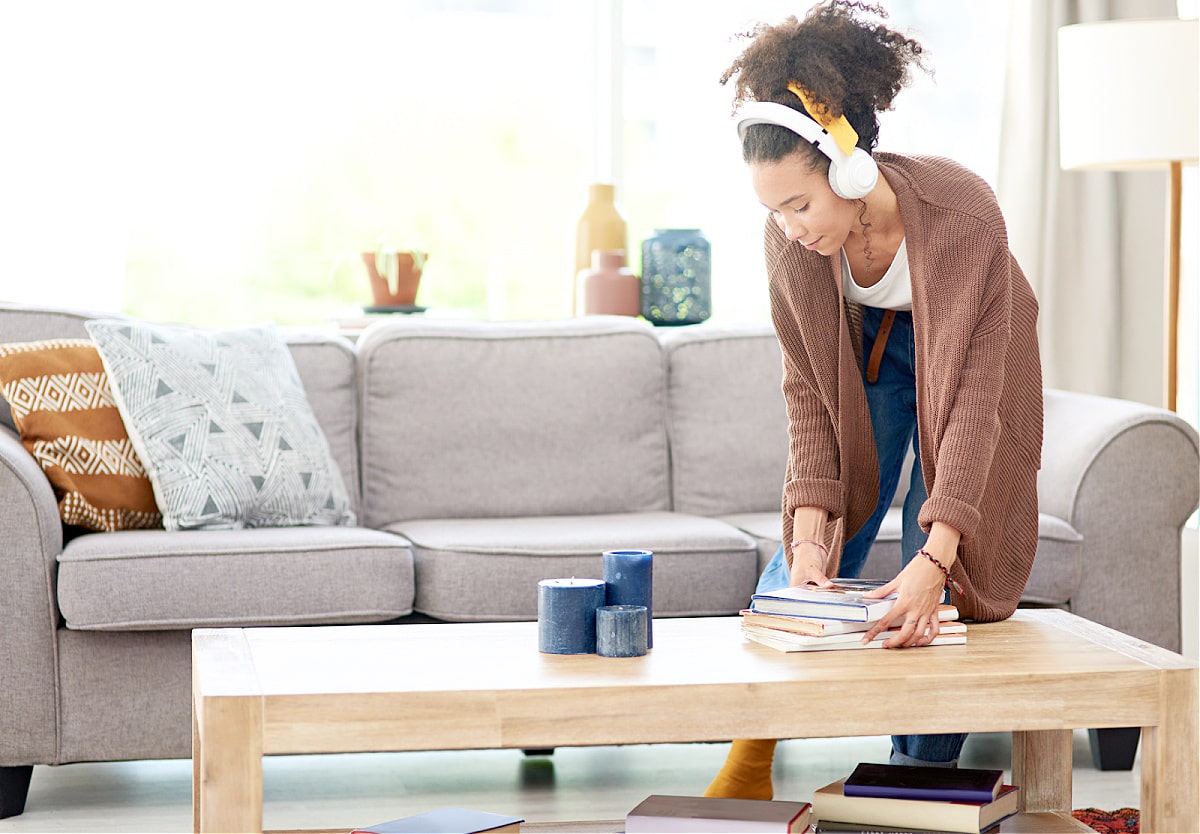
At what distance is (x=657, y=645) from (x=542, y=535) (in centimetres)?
94

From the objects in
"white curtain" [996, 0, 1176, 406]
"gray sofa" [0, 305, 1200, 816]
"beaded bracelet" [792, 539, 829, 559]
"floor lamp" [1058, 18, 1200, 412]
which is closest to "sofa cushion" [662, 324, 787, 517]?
"gray sofa" [0, 305, 1200, 816]

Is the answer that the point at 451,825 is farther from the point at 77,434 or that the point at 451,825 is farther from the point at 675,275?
the point at 675,275

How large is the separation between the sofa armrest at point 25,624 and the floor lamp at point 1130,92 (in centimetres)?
245

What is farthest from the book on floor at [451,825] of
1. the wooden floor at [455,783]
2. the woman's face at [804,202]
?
the woman's face at [804,202]

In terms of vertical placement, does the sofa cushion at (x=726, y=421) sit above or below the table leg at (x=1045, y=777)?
above

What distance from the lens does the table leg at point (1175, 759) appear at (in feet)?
5.23

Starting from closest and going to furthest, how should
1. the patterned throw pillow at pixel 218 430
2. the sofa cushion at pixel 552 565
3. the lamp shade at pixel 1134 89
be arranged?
the sofa cushion at pixel 552 565 < the patterned throw pillow at pixel 218 430 < the lamp shade at pixel 1134 89

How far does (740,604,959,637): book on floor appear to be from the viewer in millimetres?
1680

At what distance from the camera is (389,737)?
144 centimetres

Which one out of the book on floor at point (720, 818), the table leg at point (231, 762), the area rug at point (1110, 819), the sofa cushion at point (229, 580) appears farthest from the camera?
the sofa cushion at point (229, 580)

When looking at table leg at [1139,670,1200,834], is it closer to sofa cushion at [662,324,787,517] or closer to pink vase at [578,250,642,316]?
sofa cushion at [662,324,787,517]

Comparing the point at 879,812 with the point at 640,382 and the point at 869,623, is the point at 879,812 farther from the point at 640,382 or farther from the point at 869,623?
the point at 640,382

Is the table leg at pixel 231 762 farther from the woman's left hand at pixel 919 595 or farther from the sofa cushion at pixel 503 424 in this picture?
the sofa cushion at pixel 503 424

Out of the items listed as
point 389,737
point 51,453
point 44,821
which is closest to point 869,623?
point 389,737
